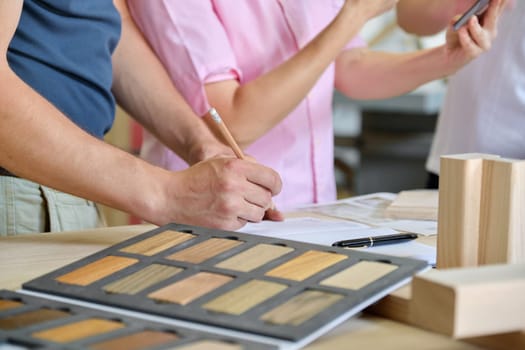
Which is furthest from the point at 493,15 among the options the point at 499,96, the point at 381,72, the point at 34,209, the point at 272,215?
the point at 34,209

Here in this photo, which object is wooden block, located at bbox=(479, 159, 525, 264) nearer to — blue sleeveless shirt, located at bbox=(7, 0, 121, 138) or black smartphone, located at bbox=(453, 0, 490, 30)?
blue sleeveless shirt, located at bbox=(7, 0, 121, 138)

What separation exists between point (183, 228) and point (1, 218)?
0.44 meters

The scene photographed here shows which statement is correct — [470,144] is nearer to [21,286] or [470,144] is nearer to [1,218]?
[1,218]

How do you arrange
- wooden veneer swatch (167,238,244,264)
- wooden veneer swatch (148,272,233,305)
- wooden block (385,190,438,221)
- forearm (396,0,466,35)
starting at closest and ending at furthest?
wooden veneer swatch (148,272,233,305) < wooden veneer swatch (167,238,244,264) < wooden block (385,190,438,221) < forearm (396,0,466,35)

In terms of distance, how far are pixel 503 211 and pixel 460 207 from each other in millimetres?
42

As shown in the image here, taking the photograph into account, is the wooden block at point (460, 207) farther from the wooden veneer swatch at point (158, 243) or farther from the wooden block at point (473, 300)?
the wooden veneer swatch at point (158, 243)

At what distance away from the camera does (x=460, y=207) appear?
86cm

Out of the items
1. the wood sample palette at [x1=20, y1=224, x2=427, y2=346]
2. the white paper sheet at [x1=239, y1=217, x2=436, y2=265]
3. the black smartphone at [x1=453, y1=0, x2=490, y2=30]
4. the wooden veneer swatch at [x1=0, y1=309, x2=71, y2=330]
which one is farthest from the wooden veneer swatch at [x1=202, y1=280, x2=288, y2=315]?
the black smartphone at [x1=453, y1=0, x2=490, y2=30]

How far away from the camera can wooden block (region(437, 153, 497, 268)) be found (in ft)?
2.80

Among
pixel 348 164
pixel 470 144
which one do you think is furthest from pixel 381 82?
pixel 348 164

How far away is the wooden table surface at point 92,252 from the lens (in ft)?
2.37

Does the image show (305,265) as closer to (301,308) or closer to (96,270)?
(301,308)

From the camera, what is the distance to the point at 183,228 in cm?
100

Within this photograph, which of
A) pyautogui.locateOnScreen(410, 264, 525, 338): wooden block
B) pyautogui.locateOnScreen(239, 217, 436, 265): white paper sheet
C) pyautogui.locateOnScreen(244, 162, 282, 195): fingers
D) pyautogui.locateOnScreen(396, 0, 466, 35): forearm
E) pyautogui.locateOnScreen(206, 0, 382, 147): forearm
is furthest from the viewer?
pyautogui.locateOnScreen(396, 0, 466, 35): forearm
